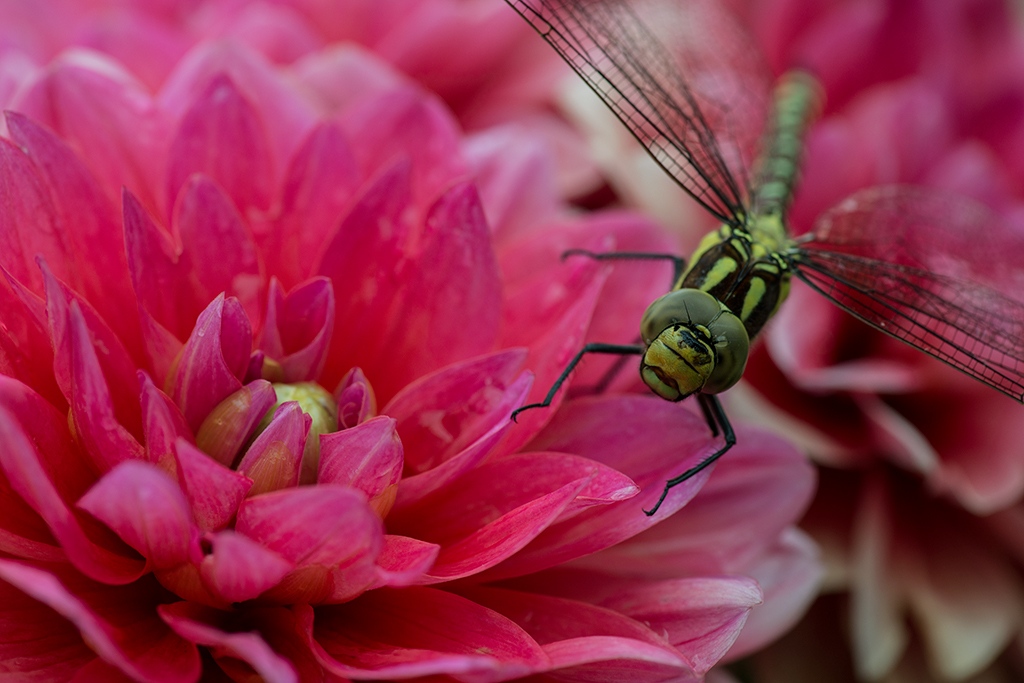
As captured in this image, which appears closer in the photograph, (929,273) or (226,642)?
(226,642)

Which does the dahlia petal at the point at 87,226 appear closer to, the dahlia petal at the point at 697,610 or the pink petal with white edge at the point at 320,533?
the pink petal with white edge at the point at 320,533

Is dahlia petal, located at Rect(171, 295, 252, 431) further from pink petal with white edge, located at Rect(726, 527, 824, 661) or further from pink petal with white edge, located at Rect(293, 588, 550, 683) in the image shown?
pink petal with white edge, located at Rect(726, 527, 824, 661)

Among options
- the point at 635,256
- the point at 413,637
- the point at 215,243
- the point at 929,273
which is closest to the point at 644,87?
the point at 635,256

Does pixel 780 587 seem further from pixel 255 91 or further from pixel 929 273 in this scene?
pixel 255 91

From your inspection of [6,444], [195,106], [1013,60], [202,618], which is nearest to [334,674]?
[202,618]

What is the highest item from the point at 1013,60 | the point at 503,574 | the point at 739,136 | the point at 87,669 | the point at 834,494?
the point at 1013,60

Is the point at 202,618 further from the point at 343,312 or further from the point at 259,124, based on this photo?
the point at 259,124
